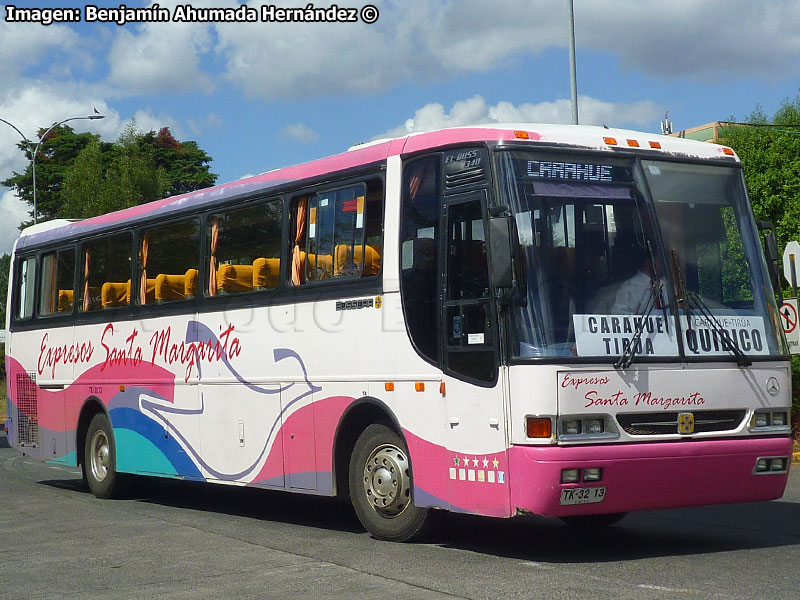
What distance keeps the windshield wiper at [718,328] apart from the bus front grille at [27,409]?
11.0 meters

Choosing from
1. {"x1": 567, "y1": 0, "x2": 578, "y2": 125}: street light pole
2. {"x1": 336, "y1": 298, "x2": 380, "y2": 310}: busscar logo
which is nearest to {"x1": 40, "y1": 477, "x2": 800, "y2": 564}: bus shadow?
{"x1": 336, "y1": 298, "x2": 380, "y2": 310}: busscar logo

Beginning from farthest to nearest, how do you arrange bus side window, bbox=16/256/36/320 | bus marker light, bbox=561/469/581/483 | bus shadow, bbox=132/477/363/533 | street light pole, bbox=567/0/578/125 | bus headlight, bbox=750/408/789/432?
street light pole, bbox=567/0/578/125 < bus side window, bbox=16/256/36/320 < bus shadow, bbox=132/477/363/533 < bus headlight, bbox=750/408/789/432 < bus marker light, bbox=561/469/581/483

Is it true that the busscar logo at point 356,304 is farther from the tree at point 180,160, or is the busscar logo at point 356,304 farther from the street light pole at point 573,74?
the tree at point 180,160

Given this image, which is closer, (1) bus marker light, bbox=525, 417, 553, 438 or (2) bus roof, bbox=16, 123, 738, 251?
(1) bus marker light, bbox=525, 417, 553, 438

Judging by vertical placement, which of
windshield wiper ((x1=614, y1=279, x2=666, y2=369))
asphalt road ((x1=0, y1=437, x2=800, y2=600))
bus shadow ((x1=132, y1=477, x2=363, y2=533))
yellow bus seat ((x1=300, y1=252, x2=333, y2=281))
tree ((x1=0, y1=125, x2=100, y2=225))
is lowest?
asphalt road ((x1=0, y1=437, x2=800, y2=600))

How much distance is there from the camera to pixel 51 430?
17047 millimetres

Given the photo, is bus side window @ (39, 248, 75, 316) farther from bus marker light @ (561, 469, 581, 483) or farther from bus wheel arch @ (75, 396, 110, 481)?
bus marker light @ (561, 469, 581, 483)

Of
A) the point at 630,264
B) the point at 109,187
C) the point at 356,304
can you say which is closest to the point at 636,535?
the point at 630,264

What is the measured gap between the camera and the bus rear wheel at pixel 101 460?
1553cm

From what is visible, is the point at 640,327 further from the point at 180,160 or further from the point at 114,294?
the point at 180,160

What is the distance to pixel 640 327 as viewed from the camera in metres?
9.16

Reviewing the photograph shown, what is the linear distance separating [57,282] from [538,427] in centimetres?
1007

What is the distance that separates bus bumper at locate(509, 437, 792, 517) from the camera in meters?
8.72

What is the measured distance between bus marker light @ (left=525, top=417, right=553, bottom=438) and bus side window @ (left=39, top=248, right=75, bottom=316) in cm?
942
